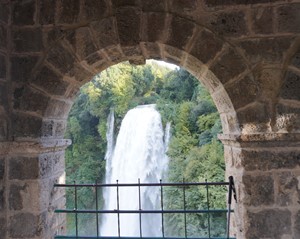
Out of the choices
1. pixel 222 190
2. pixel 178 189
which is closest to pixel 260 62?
pixel 222 190

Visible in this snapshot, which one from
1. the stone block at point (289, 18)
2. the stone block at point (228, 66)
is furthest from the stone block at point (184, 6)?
the stone block at point (289, 18)

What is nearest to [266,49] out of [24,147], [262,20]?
[262,20]

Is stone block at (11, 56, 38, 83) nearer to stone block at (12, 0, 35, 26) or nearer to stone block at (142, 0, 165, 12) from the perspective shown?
stone block at (12, 0, 35, 26)

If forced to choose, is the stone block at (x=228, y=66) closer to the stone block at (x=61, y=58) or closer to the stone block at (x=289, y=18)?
the stone block at (x=289, y=18)

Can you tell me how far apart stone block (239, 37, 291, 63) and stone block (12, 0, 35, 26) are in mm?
1489

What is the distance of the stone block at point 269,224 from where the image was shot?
5.86 feet

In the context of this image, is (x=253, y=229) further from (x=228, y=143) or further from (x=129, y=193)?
(x=129, y=193)

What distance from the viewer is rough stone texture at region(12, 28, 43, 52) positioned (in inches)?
80.4

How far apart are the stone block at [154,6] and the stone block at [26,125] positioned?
1058mm

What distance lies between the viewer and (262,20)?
1.86 m

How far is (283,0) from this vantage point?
185cm

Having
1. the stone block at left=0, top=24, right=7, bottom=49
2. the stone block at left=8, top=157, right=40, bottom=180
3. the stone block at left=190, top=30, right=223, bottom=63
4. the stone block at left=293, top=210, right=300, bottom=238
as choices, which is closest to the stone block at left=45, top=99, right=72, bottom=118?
the stone block at left=8, top=157, right=40, bottom=180

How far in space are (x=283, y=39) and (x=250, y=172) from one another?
87 centimetres

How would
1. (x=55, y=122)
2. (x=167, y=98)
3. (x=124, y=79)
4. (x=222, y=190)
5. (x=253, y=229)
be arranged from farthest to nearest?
(x=124, y=79), (x=167, y=98), (x=222, y=190), (x=55, y=122), (x=253, y=229)
